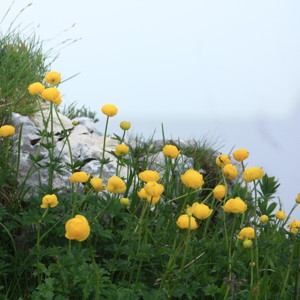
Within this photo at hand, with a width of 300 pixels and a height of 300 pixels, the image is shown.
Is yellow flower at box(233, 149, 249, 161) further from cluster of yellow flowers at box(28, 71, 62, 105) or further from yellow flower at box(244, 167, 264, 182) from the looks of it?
cluster of yellow flowers at box(28, 71, 62, 105)

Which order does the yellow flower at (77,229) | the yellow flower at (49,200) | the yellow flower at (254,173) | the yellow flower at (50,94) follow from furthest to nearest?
1. the yellow flower at (50,94)
2. the yellow flower at (254,173)
3. the yellow flower at (49,200)
4. the yellow flower at (77,229)

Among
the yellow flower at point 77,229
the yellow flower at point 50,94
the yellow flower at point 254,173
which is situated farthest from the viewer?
the yellow flower at point 50,94

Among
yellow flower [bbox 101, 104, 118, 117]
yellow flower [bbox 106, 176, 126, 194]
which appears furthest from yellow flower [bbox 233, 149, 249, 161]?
yellow flower [bbox 101, 104, 118, 117]

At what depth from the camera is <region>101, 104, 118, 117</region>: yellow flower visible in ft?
7.79

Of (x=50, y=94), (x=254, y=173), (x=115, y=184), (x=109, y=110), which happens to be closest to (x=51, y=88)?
(x=50, y=94)

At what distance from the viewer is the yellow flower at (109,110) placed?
2.37 m

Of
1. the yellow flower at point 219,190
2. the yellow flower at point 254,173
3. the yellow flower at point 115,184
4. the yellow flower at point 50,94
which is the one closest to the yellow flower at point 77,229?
the yellow flower at point 115,184

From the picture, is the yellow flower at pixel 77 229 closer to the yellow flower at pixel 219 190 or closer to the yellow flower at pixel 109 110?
the yellow flower at pixel 219 190

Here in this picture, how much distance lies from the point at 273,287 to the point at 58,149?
1834mm

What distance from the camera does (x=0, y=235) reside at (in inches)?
103

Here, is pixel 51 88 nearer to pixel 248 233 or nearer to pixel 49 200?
pixel 49 200

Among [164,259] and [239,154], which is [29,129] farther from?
[239,154]

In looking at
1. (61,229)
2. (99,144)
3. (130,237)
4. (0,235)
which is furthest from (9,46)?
(130,237)

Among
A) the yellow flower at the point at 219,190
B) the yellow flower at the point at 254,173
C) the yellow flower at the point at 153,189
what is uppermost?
the yellow flower at the point at 254,173
